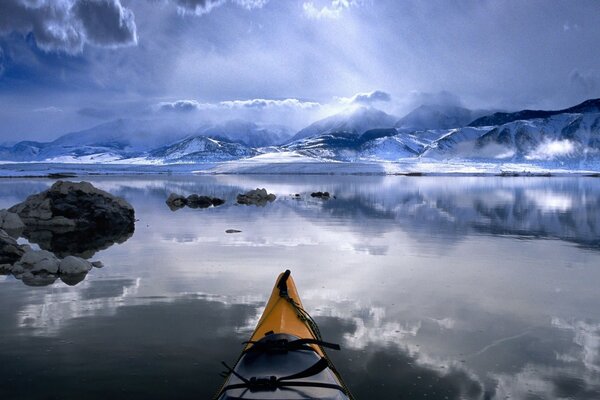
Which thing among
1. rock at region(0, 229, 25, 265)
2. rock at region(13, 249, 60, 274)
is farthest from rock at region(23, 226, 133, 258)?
rock at region(13, 249, 60, 274)

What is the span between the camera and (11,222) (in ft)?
73.7

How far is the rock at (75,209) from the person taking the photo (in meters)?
23.8

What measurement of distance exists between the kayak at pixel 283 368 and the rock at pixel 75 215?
15.0 metres

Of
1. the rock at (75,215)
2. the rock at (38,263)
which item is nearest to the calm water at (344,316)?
the rock at (38,263)

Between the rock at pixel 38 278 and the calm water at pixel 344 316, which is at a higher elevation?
the rock at pixel 38 278

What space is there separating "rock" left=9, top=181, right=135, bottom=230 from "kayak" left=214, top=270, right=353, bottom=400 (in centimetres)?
1807

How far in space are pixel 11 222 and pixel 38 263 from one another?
11.1 meters

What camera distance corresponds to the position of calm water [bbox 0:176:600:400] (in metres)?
6.84

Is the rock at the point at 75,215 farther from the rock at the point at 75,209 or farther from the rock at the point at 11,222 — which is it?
the rock at the point at 11,222

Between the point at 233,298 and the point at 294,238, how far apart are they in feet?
30.2

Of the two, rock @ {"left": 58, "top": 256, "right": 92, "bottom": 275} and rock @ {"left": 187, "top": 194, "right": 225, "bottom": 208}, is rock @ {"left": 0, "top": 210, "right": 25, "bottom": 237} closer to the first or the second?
rock @ {"left": 58, "top": 256, "right": 92, "bottom": 275}

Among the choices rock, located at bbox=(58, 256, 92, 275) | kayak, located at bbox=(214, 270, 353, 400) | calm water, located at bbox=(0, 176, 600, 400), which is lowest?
calm water, located at bbox=(0, 176, 600, 400)

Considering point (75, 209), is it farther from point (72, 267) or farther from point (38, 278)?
point (38, 278)

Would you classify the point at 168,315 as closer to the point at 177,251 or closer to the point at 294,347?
the point at 294,347
